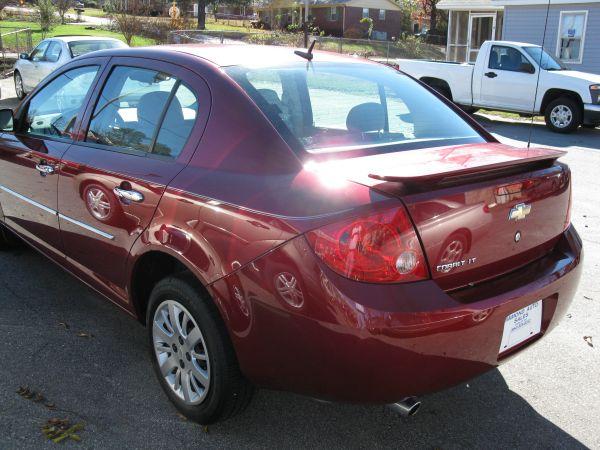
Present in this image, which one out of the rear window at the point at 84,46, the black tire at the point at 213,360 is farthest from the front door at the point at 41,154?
the rear window at the point at 84,46

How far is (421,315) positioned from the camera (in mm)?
2277

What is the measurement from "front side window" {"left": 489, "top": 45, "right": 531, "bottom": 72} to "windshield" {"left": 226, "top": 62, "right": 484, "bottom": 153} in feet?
36.5

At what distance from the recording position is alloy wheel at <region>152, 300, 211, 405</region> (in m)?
A: 2.86

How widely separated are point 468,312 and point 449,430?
2.88 ft

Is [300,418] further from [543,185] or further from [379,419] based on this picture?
[543,185]

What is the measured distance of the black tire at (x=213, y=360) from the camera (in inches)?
106

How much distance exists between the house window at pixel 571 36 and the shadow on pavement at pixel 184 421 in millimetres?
19076

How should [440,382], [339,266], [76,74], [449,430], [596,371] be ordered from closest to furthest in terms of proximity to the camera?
[339,266]
[440,382]
[449,430]
[596,371]
[76,74]

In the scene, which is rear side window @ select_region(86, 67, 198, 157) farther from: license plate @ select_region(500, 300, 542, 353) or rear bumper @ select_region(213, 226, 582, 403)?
license plate @ select_region(500, 300, 542, 353)

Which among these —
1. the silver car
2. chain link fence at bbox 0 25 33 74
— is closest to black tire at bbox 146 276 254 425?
the silver car

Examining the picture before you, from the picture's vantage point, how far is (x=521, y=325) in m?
2.65

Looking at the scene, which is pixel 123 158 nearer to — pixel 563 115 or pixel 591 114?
pixel 591 114

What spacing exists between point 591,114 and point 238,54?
11302 mm

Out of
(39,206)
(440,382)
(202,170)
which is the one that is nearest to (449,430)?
(440,382)
